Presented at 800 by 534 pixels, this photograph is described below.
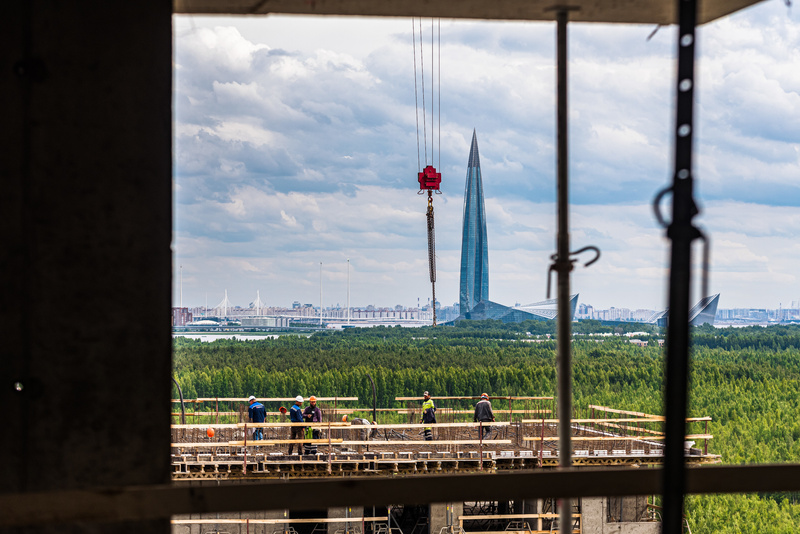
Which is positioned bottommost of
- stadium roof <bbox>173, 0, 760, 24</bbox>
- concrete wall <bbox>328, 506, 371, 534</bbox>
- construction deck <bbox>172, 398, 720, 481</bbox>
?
concrete wall <bbox>328, 506, 371, 534</bbox>

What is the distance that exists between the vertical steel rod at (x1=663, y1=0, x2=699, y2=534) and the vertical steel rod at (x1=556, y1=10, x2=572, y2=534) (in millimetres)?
2457

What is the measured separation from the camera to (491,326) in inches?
5753

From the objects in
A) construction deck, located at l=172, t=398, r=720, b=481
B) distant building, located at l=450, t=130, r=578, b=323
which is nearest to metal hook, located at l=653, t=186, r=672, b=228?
construction deck, located at l=172, t=398, r=720, b=481

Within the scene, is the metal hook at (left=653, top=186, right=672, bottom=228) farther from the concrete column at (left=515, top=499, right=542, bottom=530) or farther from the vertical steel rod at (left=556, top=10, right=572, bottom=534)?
the concrete column at (left=515, top=499, right=542, bottom=530)

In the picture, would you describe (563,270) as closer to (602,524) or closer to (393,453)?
(393,453)

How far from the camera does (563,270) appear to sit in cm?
515

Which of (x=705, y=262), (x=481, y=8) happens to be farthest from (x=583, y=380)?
(x=705, y=262)
